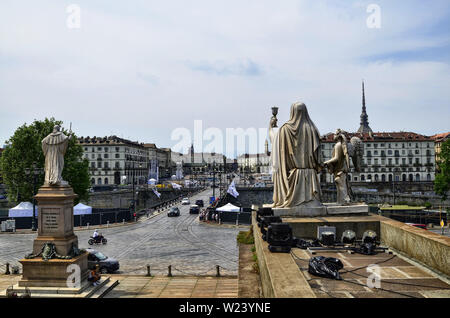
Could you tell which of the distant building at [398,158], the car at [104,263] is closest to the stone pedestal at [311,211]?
the car at [104,263]

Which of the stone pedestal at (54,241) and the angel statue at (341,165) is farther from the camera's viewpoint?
the angel statue at (341,165)

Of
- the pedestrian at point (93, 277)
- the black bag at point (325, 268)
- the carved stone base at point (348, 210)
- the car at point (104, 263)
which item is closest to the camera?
the black bag at point (325, 268)

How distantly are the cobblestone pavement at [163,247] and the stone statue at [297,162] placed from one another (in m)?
6.80

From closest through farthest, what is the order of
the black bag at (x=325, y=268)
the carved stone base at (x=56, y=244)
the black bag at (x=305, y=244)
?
the black bag at (x=325, y=268)
the black bag at (x=305, y=244)
the carved stone base at (x=56, y=244)

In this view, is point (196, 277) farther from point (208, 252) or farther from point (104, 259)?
point (208, 252)

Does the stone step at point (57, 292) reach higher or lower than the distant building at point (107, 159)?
lower

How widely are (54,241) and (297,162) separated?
28.4 ft

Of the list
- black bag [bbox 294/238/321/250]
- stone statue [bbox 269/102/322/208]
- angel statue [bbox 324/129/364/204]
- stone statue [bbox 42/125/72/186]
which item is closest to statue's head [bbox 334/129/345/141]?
angel statue [bbox 324/129/364/204]

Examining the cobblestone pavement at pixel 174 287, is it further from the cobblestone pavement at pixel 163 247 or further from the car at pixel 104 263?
the cobblestone pavement at pixel 163 247

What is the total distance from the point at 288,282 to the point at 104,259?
46.2 feet

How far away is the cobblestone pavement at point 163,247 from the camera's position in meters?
18.0

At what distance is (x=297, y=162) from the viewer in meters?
11.1

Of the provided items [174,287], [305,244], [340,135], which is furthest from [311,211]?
[174,287]
